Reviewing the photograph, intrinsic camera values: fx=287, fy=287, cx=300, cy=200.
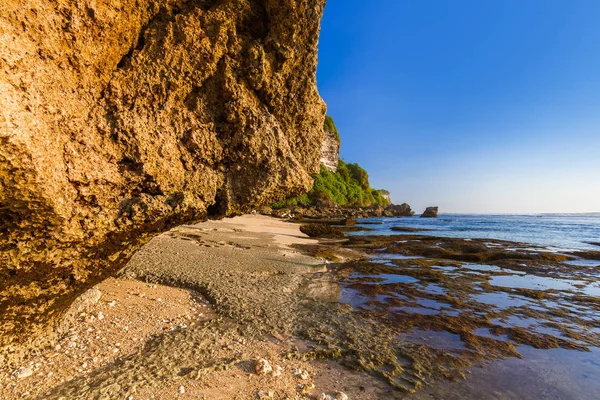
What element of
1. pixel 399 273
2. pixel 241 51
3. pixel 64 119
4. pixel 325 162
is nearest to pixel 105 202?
pixel 64 119

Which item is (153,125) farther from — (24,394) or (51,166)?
(24,394)

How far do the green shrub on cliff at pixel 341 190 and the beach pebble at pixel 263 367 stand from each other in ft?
146

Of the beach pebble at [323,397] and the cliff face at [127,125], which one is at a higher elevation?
the cliff face at [127,125]

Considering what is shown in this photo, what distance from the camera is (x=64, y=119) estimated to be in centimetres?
283

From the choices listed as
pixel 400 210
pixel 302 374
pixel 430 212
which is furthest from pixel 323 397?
pixel 430 212

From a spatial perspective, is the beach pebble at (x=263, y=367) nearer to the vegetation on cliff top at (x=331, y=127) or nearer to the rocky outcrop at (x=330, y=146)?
the rocky outcrop at (x=330, y=146)

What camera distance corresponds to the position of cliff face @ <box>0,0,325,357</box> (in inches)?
101

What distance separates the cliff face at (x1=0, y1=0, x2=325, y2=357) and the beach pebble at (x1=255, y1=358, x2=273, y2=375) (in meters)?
2.12

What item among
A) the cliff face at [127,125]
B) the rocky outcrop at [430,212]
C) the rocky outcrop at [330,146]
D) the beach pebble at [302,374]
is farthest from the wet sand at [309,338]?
the rocky outcrop at [430,212]

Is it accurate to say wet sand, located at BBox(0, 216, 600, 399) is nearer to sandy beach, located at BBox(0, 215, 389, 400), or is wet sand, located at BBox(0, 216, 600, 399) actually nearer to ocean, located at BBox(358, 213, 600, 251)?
sandy beach, located at BBox(0, 215, 389, 400)

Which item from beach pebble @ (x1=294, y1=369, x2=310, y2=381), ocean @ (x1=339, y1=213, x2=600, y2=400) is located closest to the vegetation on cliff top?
ocean @ (x1=339, y1=213, x2=600, y2=400)

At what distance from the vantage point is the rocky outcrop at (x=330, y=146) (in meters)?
67.8

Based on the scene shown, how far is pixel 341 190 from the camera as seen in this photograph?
73.6 m

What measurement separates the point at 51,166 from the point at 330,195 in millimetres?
63483
